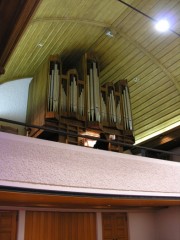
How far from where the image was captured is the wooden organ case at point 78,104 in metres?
5.60

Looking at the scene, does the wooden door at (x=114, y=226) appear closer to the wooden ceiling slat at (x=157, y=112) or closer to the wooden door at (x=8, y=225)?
the wooden door at (x=8, y=225)

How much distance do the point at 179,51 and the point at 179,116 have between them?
1580mm

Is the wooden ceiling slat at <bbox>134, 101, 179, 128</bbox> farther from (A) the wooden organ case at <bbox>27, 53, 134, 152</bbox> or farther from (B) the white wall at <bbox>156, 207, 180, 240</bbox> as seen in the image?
(B) the white wall at <bbox>156, 207, 180, 240</bbox>

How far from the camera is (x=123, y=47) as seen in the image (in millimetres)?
6535

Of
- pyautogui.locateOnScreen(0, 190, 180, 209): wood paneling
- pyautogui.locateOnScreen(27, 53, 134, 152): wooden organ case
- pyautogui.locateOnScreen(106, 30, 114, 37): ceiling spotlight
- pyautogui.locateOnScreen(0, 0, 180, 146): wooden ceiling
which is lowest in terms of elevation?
pyautogui.locateOnScreen(0, 190, 180, 209): wood paneling

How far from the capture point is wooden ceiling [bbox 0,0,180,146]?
5.31 m

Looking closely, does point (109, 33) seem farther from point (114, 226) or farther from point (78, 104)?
point (114, 226)

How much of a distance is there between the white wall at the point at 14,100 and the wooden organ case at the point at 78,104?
187mm

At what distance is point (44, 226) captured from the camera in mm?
5859

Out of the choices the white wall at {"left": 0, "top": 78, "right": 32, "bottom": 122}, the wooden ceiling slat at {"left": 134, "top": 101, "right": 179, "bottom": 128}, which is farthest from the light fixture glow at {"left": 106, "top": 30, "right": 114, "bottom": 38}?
the white wall at {"left": 0, "top": 78, "right": 32, "bottom": 122}

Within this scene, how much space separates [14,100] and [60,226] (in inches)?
128

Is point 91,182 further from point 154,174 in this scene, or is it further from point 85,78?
point 85,78

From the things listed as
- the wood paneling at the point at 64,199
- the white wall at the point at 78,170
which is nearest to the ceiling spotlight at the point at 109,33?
the white wall at the point at 78,170

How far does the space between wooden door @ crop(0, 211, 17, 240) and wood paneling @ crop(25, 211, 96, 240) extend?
0.90ft
